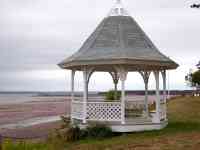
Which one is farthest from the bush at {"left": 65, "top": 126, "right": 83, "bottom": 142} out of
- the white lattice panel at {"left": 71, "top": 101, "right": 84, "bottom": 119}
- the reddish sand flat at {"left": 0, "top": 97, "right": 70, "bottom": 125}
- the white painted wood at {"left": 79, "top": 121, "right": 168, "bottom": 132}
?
the reddish sand flat at {"left": 0, "top": 97, "right": 70, "bottom": 125}

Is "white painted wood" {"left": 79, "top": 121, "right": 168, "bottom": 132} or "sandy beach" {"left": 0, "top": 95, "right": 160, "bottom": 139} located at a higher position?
"white painted wood" {"left": 79, "top": 121, "right": 168, "bottom": 132}

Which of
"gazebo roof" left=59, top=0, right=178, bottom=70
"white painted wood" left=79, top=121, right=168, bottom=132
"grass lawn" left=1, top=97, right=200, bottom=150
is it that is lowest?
"grass lawn" left=1, top=97, right=200, bottom=150

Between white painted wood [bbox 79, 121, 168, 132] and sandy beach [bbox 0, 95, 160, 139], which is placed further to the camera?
sandy beach [bbox 0, 95, 160, 139]

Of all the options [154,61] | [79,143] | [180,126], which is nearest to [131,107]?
[180,126]

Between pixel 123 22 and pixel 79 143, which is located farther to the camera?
pixel 123 22

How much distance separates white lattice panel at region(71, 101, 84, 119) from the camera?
20.6 meters

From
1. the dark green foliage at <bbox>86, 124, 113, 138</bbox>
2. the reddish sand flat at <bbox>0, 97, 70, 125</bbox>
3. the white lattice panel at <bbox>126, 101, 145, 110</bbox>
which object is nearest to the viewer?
the dark green foliage at <bbox>86, 124, 113, 138</bbox>

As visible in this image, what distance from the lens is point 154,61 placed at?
19.9 meters

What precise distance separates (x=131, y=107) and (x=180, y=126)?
438cm

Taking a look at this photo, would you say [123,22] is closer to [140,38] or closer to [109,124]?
[140,38]

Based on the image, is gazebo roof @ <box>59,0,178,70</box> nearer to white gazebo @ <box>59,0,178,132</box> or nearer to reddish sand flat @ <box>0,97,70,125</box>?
white gazebo @ <box>59,0,178,132</box>

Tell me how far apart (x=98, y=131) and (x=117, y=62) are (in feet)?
9.56

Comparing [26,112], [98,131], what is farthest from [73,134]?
[26,112]

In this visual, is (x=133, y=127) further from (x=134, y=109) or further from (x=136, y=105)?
(x=136, y=105)
